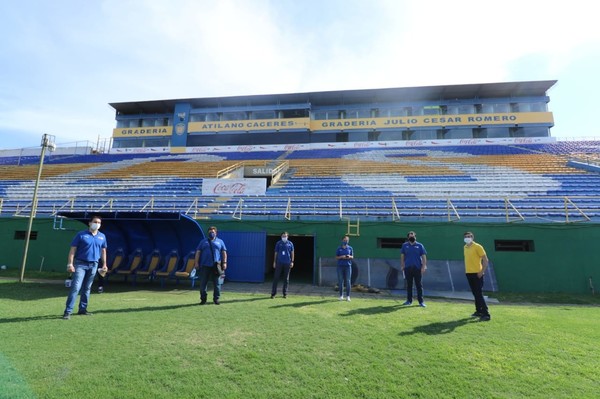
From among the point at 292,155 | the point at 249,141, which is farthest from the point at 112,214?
the point at 249,141

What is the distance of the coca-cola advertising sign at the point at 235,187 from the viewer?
15.4 m

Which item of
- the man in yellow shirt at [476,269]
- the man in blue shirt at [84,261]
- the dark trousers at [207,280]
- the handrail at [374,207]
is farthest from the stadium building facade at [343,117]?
the man in blue shirt at [84,261]

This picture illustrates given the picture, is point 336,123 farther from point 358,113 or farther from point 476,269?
point 476,269

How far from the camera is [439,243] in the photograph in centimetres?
1095

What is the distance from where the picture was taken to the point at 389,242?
11.4m

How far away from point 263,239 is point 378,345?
791 centimetres

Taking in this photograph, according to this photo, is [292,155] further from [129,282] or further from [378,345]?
[378,345]

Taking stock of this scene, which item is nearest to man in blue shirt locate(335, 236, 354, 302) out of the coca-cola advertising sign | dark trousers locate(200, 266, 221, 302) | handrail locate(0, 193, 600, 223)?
dark trousers locate(200, 266, 221, 302)

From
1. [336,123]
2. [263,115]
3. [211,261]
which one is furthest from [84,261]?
[263,115]

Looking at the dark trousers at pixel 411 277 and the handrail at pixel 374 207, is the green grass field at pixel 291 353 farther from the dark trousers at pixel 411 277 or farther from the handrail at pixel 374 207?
the handrail at pixel 374 207

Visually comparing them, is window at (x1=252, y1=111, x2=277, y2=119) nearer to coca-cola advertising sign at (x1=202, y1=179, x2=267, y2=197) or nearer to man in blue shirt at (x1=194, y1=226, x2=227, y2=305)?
coca-cola advertising sign at (x1=202, y1=179, x2=267, y2=197)

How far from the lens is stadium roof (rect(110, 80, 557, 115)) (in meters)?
28.9

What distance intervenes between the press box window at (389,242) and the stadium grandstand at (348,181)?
51 mm

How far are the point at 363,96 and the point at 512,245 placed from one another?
923 inches
